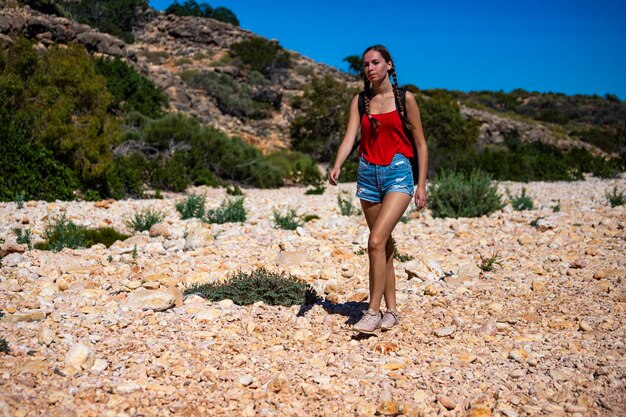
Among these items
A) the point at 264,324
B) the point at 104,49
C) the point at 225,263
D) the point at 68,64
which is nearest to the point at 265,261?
the point at 225,263

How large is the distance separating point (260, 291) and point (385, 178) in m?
1.51

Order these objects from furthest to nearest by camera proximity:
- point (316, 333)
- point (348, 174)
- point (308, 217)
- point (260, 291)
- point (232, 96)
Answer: point (232, 96) < point (348, 174) < point (308, 217) < point (260, 291) < point (316, 333)

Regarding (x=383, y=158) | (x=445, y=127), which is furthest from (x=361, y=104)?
(x=445, y=127)

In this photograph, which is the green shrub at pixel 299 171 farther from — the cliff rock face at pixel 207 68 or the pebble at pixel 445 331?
the pebble at pixel 445 331

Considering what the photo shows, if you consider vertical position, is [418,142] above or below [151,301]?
above

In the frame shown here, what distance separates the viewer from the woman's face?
3.64 metres

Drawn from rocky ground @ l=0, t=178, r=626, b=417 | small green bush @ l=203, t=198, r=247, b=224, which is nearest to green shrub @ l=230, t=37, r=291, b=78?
small green bush @ l=203, t=198, r=247, b=224

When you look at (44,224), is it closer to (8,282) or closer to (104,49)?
(8,282)

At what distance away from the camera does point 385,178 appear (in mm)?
3705

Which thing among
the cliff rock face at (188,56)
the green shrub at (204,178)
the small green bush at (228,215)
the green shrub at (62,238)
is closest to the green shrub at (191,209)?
the small green bush at (228,215)

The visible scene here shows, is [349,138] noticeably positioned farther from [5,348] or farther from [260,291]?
[5,348]

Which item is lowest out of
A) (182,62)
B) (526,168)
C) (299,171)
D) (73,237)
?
(73,237)

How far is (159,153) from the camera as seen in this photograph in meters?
13.2

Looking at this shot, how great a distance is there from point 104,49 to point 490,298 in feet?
69.1
